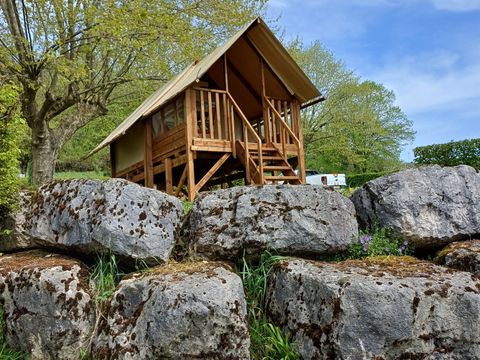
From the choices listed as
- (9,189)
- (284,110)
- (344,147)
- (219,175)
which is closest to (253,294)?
(9,189)

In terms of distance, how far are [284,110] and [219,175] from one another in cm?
357

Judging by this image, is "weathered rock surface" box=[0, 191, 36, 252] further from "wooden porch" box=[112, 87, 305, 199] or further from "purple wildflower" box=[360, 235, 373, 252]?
"purple wildflower" box=[360, 235, 373, 252]

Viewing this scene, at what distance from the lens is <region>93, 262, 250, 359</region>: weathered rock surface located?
3545 millimetres

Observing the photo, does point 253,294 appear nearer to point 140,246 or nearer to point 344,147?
point 140,246

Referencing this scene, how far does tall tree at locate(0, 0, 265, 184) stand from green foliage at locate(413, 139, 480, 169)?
25.6ft

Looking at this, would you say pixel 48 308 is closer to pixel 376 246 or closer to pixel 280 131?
pixel 376 246

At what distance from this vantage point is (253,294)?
14.1ft

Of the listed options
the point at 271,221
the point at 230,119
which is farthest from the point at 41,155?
the point at 271,221

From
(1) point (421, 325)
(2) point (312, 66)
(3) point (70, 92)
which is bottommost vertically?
(1) point (421, 325)

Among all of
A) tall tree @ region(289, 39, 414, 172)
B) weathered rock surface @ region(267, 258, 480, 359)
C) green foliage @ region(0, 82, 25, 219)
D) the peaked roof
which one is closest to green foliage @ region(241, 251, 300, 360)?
weathered rock surface @ region(267, 258, 480, 359)

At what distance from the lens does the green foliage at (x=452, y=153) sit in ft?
44.4

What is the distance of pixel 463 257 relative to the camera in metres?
4.38

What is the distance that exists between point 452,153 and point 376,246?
10894 mm

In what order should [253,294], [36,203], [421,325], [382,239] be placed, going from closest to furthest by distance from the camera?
[421,325] < [253,294] < [382,239] < [36,203]
